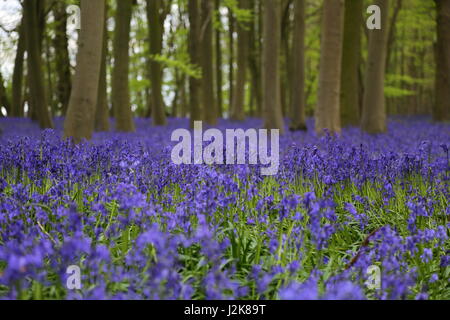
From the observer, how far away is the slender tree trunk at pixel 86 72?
26.3 feet

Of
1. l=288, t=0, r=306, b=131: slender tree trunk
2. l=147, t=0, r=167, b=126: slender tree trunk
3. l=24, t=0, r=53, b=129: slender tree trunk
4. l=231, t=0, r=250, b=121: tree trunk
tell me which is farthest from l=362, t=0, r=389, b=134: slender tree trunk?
l=24, t=0, r=53, b=129: slender tree trunk

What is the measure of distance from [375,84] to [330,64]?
2.73 metres

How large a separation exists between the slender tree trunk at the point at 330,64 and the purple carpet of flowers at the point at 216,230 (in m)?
4.43

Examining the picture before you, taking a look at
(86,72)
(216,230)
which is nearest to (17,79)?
(86,72)

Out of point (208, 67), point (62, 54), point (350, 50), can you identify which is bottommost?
point (350, 50)

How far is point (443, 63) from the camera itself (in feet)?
56.2

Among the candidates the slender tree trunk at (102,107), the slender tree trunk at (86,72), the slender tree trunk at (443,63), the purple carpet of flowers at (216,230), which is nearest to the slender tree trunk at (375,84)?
the slender tree trunk at (443,63)

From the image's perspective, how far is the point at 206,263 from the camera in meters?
3.12

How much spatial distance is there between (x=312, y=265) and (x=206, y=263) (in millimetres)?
999

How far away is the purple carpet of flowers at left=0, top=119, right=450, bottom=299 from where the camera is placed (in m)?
2.67

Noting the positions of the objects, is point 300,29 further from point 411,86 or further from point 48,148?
point 411,86

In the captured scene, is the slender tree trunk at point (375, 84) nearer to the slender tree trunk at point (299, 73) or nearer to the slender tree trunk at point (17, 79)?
the slender tree trunk at point (299, 73)

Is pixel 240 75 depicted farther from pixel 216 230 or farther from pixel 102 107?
pixel 216 230
